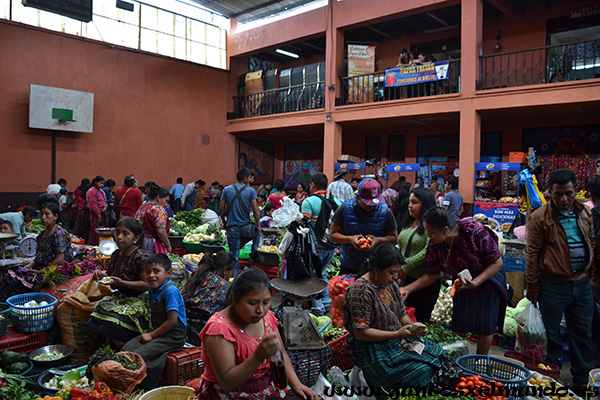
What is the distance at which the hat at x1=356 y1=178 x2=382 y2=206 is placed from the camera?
4.18m

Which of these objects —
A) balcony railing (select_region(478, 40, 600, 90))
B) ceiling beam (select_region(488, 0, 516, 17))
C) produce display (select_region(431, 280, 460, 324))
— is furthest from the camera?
ceiling beam (select_region(488, 0, 516, 17))

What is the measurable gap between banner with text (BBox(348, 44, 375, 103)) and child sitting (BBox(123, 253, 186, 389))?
11.1 meters

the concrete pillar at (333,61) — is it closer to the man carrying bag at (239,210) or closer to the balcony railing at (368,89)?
the balcony railing at (368,89)

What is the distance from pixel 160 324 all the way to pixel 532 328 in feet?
11.0

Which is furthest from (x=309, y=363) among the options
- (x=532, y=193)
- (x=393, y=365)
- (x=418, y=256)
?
(x=532, y=193)

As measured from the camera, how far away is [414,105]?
1191 cm

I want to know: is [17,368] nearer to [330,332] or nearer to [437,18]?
[330,332]

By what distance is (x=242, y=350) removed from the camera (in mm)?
2275

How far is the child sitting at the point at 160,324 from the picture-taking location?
3439 mm

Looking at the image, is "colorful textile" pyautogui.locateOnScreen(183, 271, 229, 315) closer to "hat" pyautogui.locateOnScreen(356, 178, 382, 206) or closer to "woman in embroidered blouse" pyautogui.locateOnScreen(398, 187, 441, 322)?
"hat" pyautogui.locateOnScreen(356, 178, 382, 206)

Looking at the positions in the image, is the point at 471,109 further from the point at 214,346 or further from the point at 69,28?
the point at 69,28

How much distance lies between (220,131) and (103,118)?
181 inches

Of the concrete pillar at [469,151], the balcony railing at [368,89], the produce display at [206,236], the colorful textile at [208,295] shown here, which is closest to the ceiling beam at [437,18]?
the balcony railing at [368,89]

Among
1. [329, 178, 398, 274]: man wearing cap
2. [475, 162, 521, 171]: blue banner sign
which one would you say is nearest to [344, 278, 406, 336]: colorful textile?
[329, 178, 398, 274]: man wearing cap
